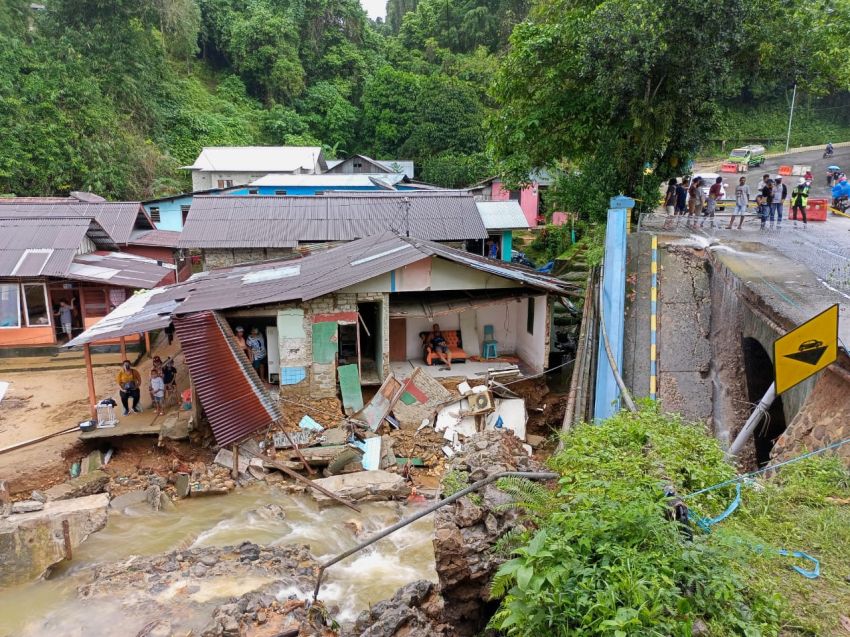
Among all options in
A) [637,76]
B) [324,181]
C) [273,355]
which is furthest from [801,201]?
[324,181]

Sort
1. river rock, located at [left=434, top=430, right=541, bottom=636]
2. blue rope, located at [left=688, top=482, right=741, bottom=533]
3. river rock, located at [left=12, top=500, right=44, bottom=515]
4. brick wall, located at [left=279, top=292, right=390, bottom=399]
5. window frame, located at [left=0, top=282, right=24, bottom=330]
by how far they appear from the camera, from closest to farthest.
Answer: blue rope, located at [left=688, top=482, right=741, bottom=533] → river rock, located at [left=434, top=430, right=541, bottom=636] → river rock, located at [left=12, top=500, right=44, bottom=515] → brick wall, located at [left=279, top=292, right=390, bottom=399] → window frame, located at [left=0, top=282, right=24, bottom=330]

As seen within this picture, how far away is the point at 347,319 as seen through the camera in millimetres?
13648

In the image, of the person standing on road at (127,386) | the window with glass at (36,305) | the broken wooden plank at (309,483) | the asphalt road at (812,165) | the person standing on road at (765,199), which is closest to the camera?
the broken wooden plank at (309,483)

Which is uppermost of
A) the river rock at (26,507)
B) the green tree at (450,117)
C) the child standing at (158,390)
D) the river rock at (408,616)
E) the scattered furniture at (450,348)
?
the green tree at (450,117)

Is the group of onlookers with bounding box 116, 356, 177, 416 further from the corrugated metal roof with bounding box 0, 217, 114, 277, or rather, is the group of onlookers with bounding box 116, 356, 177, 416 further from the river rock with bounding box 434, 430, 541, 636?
the river rock with bounding box 434, 430, 541, 636

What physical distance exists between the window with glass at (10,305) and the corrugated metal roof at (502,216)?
17.1m

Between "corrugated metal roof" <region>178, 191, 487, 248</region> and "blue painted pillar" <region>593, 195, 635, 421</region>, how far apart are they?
813 centimetres

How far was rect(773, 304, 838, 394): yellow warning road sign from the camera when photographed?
4.98 m

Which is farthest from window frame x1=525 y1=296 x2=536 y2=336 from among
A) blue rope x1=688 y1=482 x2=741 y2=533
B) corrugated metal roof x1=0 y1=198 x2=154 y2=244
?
corrugated metal roof x1=0 y1=198 x2=154 y2=244

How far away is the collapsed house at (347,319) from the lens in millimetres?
12203

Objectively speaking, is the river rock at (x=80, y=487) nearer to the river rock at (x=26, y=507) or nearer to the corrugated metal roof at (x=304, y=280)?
the river rock at (x=26, y=507)

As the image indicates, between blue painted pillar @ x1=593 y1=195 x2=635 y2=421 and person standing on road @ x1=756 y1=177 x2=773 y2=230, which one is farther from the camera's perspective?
person standing on road @ x1=756 y1=177 x2=773 y2=230

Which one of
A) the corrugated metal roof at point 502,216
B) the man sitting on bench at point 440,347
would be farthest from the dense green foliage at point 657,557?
the corrugated metal roof at point 502,216

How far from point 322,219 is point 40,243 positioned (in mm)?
9278
